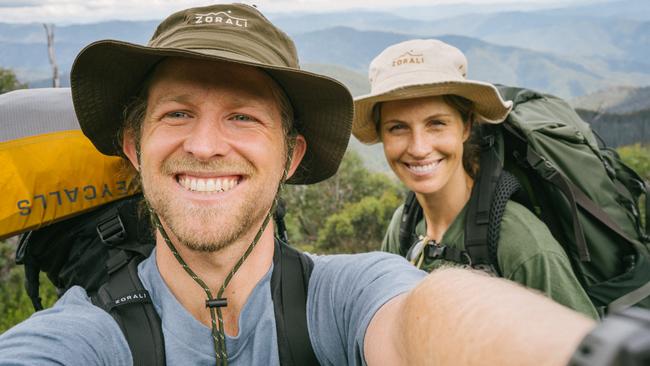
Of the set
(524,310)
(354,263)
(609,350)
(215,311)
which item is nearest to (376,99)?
(354,263)

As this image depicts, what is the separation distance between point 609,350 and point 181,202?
1630 mm

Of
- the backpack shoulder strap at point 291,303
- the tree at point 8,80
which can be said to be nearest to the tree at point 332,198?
the tree at point 8,80

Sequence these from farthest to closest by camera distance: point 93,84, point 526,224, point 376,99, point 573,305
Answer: point 376,99, point 526,224, point 573,305, point 93,84

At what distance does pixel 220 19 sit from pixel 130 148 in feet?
2.47

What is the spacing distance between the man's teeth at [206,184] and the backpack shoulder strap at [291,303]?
0.37 meters

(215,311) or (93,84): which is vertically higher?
(93,84)

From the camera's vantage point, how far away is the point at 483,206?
292 centimetres

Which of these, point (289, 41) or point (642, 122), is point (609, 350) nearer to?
point (289, 41)

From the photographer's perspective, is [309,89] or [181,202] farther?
[309,89]

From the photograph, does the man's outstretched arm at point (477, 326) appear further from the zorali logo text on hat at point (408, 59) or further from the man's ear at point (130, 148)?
the zorali logo text on hat at point (408, 59)

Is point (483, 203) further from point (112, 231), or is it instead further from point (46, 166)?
point (46, 166)

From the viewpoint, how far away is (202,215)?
1.92 m

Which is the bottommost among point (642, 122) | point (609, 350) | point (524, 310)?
point (642, 122)

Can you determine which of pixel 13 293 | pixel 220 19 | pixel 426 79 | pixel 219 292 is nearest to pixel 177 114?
pixel 220 19
